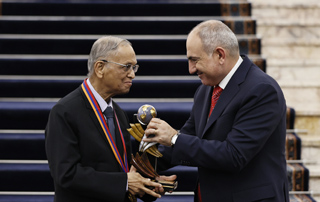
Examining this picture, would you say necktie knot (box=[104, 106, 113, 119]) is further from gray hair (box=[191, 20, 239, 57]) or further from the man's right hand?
gray hair (box=[191, 20, 239, 57])

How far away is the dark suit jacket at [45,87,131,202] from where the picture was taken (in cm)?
187

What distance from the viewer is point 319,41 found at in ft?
15.5

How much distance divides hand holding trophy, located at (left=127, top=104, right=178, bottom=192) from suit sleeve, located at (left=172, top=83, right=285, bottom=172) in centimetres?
17

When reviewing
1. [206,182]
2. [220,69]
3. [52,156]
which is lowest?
[206,182]

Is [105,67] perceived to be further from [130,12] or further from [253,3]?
[253,3]

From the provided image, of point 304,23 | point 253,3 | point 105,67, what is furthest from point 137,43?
point 105,67

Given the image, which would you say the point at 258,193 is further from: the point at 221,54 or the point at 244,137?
the point at 221,54

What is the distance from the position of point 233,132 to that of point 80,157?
2.42ft

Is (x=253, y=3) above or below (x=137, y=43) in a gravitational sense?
above

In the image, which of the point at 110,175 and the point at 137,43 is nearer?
the point at 110,175

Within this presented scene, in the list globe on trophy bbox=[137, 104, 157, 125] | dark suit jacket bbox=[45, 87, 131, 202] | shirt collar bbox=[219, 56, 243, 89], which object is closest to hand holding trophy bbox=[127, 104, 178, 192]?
globe on trophy bbox=[137, 104, 157, 125]

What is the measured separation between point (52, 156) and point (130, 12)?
3374mm

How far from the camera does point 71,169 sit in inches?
73.5

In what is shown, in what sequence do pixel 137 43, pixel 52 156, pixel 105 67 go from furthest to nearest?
1. pixel 137 43
2. pixel 105 67
3. pixel 52 156
